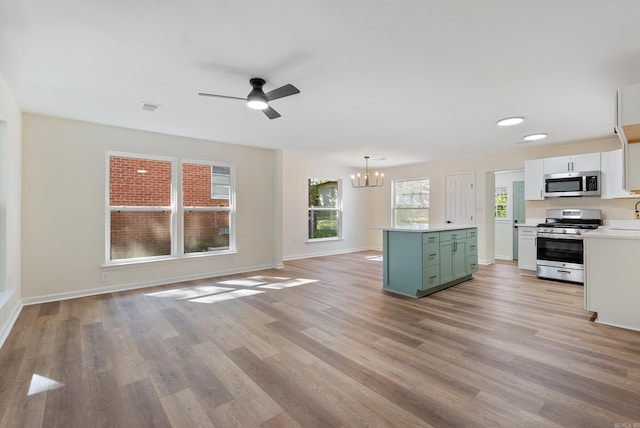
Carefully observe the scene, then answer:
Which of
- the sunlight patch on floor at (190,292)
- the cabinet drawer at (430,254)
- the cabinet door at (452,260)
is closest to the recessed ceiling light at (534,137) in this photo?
the cabinet door at (452,260)

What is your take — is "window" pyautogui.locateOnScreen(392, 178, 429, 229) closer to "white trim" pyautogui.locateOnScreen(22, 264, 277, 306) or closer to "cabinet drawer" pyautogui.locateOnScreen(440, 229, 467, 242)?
"cabinet drawer" pyautogui.locateOnScreen(440, 229, 467, 242)

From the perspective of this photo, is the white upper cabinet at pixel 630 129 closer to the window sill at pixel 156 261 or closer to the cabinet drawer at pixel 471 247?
the cabinet drawer at pixel 471 247

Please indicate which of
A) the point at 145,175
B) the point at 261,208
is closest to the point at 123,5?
the point at 145,175

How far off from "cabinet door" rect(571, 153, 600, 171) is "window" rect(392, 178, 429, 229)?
3.08 meters

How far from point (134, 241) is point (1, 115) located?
7.54 ft

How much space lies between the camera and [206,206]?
213 inches

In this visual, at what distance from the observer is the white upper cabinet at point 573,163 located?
495 cm

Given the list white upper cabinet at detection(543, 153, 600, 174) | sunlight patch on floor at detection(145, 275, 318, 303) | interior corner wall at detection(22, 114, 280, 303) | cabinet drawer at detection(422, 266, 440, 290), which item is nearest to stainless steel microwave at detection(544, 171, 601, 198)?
white upper cabinet at detection(543, 153, 600, 174)

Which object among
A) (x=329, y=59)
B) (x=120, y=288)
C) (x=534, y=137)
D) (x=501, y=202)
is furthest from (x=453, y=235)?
(x=120, y=288)

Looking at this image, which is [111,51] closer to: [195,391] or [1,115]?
[1,115]

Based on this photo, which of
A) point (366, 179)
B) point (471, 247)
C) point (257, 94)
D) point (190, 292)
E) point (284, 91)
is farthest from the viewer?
point (366, 179)

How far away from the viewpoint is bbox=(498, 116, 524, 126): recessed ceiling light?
3.97 metres

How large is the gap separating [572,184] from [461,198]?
2157 mm

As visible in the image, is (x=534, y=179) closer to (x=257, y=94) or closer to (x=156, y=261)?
(x=257, y=94)
